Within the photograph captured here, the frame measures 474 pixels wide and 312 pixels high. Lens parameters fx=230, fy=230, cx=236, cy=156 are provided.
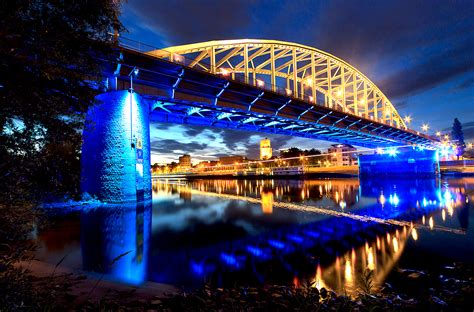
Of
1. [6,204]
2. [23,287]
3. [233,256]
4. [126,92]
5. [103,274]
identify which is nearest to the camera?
[23,287]

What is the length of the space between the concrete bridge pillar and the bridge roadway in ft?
8.34

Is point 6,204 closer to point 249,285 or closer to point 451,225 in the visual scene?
point 249,285

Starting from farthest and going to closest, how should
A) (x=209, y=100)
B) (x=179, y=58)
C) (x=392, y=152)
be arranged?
(x=392, y=152) → (x=209, y=100) → (x=179, y=58)

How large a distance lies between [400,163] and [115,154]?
8196cm

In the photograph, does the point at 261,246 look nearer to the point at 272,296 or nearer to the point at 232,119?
the point at 272,296

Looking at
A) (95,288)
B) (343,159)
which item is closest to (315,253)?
(95,288)

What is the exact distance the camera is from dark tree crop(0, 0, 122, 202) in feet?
14.7

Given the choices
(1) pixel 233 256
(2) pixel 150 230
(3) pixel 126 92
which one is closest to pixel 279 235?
(1) pixel 233 256

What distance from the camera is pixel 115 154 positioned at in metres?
19.4

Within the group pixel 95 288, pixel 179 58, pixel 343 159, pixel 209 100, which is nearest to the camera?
pixel 95 288

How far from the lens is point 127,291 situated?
4812 millimetres

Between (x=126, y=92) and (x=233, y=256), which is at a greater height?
(x=126, y=92)

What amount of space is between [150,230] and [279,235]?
6.33 m

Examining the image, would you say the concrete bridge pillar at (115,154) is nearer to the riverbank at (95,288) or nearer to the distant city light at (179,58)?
the distant city light at (179,58)
